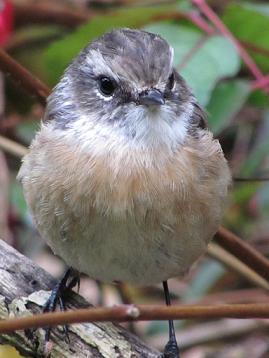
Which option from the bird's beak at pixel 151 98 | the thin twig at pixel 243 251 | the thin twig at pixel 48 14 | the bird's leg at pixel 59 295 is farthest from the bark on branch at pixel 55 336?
the thin twig at pixel 48 14

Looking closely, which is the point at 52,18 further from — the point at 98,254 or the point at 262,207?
the point at 98,254

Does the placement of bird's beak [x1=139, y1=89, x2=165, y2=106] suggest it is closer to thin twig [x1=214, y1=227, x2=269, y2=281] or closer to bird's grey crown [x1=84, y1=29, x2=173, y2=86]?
bird's grey crown [x1=84, y1=29, x2=173, y2=86]

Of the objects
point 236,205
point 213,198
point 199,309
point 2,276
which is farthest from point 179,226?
point 236,205

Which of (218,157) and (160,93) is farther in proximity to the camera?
(218,157)

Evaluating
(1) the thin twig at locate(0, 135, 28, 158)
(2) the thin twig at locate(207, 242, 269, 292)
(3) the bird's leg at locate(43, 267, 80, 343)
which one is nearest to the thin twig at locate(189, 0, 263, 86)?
(2) the thin twig at locate(207, 242, 269, 292)

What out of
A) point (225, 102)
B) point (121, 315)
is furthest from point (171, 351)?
point (121, 315)

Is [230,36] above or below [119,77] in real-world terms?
above

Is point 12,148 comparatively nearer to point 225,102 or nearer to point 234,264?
point 225,102
